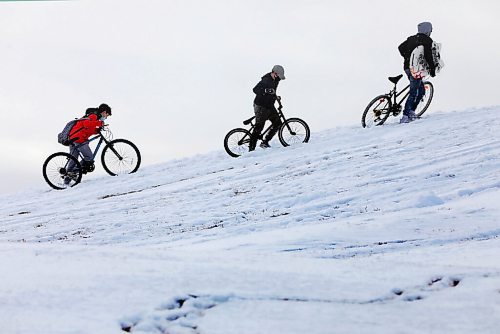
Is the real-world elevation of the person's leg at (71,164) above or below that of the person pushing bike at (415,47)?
below

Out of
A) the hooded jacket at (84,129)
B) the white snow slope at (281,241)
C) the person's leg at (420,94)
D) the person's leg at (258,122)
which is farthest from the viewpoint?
the person's leg at (420,94)

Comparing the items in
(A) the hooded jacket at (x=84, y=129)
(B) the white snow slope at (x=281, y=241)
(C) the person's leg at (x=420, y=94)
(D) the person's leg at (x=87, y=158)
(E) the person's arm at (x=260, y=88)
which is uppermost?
(E) the person's arm at (x=260, y=88)

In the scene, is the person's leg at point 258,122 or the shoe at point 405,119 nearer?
the person's leg at point 258,122

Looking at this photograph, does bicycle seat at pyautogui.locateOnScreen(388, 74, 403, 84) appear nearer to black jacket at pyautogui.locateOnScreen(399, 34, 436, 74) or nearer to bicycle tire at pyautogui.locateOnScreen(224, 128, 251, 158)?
black jacket at pyautogui.locateOnScreen(399, 34, 436, 74)

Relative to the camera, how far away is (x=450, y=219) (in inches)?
285

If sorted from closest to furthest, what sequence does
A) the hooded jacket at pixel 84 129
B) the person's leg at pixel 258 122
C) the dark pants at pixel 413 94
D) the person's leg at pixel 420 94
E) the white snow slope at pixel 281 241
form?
the white snow slope at pixel 281 241 < the hooded jacket at pixel 84 129 < the person's leg at pixel 258 122 < the dark pants at pixel 413 94 < the person's leg at pixel 420 94

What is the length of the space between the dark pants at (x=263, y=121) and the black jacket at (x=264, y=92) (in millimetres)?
127

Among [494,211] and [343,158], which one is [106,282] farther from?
[343,158]

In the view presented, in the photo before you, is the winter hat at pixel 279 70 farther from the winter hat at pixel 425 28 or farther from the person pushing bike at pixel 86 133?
the person pushing bike at pixel 86 133

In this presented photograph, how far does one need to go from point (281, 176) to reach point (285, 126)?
3.41 meters

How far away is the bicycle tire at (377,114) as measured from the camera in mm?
14812

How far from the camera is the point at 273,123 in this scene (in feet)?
46.0

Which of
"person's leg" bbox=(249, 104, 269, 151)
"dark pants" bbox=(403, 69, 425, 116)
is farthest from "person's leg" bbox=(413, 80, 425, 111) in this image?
"person's leg" bbox=(249, 104, 269, 151)

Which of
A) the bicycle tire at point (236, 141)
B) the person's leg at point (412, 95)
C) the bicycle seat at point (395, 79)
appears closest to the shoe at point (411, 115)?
the person's leg at point (412, 95)
